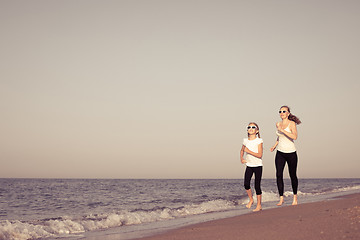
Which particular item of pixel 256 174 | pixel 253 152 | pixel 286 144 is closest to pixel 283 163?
pixel 286 144

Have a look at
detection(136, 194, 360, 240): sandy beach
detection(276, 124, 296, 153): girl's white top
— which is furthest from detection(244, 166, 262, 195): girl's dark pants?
Answer: detection(136, 194, 360, 240): sandy beach

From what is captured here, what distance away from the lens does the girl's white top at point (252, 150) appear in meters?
8.99

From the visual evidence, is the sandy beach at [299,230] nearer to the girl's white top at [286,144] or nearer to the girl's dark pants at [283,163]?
the girl's dark pants at [283,163]

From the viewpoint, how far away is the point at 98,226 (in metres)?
11.8

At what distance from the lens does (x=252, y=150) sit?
901 centimetres

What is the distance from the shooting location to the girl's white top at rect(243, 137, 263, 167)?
899 centimetres

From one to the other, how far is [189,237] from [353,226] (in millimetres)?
2658

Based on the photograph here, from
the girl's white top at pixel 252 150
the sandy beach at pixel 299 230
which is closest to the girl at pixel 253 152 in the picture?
the girl's white top at pixel 252 150

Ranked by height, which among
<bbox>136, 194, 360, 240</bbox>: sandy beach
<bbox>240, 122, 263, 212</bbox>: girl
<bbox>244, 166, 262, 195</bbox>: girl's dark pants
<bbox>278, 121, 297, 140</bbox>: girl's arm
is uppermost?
<bbox>278, 121, 297, 140</bbox>: girl's arm

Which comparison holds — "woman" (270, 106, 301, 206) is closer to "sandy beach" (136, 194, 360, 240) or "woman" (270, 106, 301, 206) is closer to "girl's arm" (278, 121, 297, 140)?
"girl's arm" (278, 121, 297, 140)

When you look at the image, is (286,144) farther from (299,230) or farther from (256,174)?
(299,230)

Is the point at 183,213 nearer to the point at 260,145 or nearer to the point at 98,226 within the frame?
the point at 98,226

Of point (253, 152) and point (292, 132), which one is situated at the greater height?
point (292, 132)

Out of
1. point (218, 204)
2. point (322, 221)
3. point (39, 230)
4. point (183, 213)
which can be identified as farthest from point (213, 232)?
point (218, 204)
